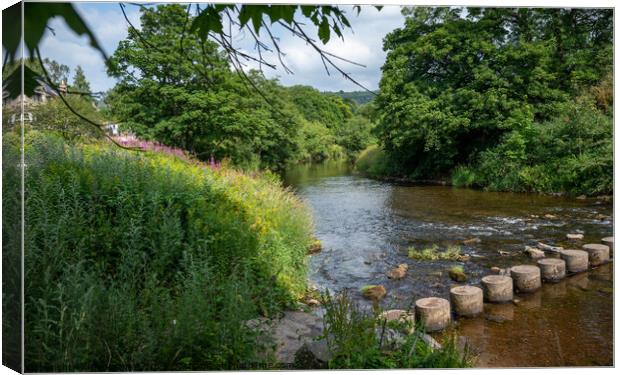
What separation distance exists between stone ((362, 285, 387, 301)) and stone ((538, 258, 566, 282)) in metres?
1.77

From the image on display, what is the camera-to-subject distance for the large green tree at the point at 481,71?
4223 millimetres

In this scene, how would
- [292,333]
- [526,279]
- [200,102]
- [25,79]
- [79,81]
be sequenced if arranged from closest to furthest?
[25,79]
[292,333]
[79,81]
[200,102]
[526,279]

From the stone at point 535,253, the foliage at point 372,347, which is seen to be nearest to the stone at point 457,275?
the stone at point 535,253

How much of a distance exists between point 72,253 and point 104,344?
0.85 m

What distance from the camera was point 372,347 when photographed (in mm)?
2916

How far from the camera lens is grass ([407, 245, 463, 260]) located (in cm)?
588

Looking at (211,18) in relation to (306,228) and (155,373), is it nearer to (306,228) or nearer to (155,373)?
(155,373)

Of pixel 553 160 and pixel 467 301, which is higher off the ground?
Answer: pixel 553 160

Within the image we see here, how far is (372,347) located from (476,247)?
375cm

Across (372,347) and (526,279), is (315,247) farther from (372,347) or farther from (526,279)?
(372,347)

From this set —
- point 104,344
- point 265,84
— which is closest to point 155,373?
point 104,344

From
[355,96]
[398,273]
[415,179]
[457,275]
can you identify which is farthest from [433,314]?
[415,179]

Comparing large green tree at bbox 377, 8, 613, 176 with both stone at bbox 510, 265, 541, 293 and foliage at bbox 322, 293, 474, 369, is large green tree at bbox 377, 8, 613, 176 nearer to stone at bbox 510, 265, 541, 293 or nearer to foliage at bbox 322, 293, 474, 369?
stone at bbox 510, 265, 541, 293

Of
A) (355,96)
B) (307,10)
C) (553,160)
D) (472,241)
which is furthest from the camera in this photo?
(553,160)
